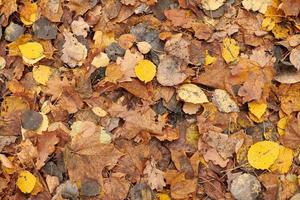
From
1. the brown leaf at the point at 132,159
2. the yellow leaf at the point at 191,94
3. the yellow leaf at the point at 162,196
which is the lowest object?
the yellow leaf at the point at 162,196

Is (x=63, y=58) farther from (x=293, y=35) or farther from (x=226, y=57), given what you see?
(x=293, y=35)

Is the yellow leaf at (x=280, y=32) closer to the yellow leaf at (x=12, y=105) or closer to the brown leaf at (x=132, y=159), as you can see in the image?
the brown leaf at (x=132, y=159)

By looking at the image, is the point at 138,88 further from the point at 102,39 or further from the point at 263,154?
the point at 263,154

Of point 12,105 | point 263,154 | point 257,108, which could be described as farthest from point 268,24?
point 12,105

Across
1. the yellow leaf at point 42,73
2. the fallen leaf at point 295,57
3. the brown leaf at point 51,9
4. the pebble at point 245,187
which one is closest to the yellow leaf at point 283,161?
the pebble at point 245,187

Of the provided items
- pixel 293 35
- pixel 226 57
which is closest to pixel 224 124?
pixel 226 57

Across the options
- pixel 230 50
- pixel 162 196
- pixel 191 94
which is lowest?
pixel 162 196

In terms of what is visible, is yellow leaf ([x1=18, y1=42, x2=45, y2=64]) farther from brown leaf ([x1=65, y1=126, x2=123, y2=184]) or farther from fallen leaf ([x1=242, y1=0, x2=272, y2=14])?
fallen leaf ([x1=242, y1=0, x2=272, y2=14])

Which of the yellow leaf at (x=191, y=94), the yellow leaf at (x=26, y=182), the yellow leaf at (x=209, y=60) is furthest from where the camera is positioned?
the yellow leaf at (x=209, y=60)
